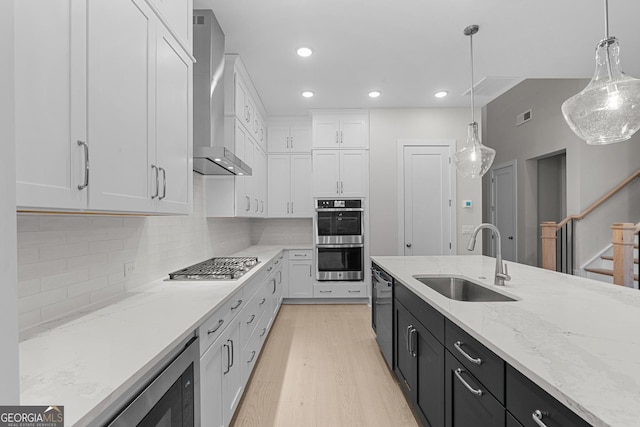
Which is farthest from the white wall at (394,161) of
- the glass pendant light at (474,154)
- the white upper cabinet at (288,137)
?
the glass pendant light at (474,154)

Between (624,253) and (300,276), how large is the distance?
12.4 feet

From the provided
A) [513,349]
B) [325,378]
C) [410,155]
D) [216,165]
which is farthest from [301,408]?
[410,155]

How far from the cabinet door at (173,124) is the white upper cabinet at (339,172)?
9.48 ft

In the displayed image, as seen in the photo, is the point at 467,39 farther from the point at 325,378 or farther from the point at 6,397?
the point at 6,397

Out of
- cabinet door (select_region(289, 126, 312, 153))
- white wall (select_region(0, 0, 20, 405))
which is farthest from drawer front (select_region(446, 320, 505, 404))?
cabinet door (select_region(289, 126, 312, 153))

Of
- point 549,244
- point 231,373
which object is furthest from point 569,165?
point 231,373

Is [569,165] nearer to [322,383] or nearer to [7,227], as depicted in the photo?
[322,383]

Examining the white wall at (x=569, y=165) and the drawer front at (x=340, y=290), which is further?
the drawer front at (x=340, y=290)

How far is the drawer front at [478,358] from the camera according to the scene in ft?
3.47

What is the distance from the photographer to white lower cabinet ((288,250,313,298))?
185 inches

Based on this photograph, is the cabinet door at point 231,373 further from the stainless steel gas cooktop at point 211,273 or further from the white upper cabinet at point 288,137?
the white upper cabinet at point 288,137

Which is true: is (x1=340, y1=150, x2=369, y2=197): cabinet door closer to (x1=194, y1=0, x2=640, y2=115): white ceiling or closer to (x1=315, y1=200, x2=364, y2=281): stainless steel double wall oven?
(x1=315, y1=200, x2=364, y2=281): stainless steel double wall oven

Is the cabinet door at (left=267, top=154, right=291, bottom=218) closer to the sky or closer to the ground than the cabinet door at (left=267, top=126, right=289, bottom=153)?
closer to the ground

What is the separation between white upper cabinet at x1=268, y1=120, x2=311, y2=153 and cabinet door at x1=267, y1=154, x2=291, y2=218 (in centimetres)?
13
